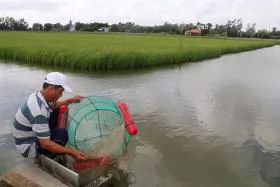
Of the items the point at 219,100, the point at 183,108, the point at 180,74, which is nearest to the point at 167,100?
the point at 183,108

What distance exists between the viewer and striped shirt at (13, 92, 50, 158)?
9.45ft

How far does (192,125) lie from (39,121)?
3.60 metres

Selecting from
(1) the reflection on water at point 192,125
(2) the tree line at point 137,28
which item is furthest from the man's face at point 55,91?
(2) the tree line at point 137,28

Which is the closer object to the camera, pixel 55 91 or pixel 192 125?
pixel 55 91

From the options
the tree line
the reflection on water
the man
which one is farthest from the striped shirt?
the tree line

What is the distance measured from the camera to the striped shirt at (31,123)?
2.88 meters

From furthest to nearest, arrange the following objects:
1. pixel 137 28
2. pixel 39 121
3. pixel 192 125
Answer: pixel 137 28, pixel 192 125, pixel 39 121

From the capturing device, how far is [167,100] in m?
7.86

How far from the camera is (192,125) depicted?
19.5ft

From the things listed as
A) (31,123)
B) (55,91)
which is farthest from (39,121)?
(55,91)

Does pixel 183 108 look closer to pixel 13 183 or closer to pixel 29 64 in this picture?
pixel 13 183

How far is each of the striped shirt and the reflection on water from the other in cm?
120

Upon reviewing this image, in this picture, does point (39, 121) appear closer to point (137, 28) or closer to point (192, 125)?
point (192, 125)

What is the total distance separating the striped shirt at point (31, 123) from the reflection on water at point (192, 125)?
1.20m
